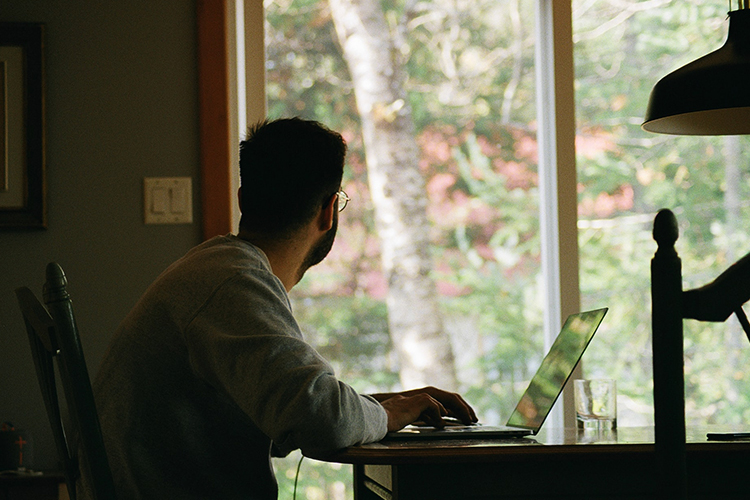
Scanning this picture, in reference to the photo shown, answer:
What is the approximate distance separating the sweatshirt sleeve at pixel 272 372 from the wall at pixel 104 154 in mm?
1123

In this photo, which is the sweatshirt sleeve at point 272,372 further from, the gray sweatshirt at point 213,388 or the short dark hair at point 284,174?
the short dark hair at point 284,174

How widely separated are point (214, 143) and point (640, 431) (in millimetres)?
1428

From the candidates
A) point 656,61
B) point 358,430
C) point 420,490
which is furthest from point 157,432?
point 656,61

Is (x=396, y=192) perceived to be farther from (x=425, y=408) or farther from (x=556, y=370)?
(x=425, y=408)

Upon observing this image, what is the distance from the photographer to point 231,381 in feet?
3.87

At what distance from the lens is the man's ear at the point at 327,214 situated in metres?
1.52

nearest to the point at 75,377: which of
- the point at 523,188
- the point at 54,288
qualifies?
the point at 54,288

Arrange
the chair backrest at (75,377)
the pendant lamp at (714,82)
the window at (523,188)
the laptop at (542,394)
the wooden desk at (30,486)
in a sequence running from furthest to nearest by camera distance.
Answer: the window at (523,188) < the wooden desk at (30,486) < the pendant lamp at (714,82) < the laptop at (542,394) < the chair backrest at (75,377)

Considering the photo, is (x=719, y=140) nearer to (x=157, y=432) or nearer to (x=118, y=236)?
(x=118, y=236)

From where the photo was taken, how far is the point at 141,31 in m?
2.33

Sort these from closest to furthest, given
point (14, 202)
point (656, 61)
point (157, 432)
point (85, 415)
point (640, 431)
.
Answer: point (85, 415) → point (157, 432) → point (640, 431) → point (14, 202) → point (656, 61)

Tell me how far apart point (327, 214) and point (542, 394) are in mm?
543

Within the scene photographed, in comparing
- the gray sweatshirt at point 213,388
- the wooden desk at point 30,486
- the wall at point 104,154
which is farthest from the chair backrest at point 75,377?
the wall at point 104,154

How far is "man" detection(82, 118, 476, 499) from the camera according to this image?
115 cm
